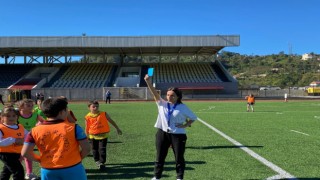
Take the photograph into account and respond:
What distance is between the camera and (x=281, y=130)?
13844mm

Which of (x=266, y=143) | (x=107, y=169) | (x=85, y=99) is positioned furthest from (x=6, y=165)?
(x=85, y=99)

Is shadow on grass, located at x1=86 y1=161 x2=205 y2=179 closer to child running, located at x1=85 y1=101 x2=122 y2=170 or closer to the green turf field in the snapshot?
the green turf field

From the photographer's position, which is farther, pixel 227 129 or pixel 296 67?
pixel 296 67

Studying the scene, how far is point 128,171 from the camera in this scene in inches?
286

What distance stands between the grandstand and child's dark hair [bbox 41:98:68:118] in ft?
140

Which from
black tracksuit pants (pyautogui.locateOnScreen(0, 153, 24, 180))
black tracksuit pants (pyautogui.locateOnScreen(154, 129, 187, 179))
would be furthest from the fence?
black tracksuit pants (pyautogui.locateOnScreen(0, 153, 24, 180))

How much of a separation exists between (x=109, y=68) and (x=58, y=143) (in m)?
51.9

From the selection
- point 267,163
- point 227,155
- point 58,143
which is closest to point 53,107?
point 58,143

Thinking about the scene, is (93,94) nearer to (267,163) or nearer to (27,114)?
(27,114)

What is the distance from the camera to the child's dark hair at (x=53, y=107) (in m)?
3.56

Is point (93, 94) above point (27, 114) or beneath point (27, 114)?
beneath

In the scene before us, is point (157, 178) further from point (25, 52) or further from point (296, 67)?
point (296, 67)

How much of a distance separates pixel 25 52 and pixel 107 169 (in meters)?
51.3

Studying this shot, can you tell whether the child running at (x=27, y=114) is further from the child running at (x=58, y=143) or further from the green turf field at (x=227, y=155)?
the child running at (x=58, y=143)
